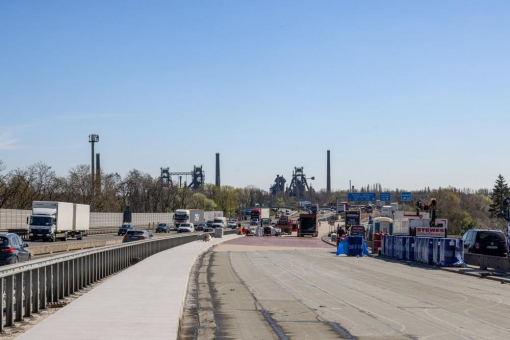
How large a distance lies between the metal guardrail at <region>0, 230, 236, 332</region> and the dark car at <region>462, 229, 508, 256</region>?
18942 mm

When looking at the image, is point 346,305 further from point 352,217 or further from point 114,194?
point 114,194

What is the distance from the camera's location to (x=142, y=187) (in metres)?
180

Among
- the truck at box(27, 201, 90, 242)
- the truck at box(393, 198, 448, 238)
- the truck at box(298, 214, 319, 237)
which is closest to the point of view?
the truck at box(393, 198, 448, 238)

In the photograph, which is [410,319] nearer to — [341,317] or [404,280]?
[341,317]

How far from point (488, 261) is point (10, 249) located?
21.9 metres

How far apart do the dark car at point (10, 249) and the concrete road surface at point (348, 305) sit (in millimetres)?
5900

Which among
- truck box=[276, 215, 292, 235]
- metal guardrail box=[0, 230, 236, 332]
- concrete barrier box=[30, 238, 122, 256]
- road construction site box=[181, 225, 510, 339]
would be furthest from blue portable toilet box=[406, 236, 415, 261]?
truck box=[276, 215, 292, 235]

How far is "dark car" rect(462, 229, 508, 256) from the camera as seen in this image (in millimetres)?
35781

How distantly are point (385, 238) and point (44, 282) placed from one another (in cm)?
3408

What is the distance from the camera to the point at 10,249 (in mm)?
21656

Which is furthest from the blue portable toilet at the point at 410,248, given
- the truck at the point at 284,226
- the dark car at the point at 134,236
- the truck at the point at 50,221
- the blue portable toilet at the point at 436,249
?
the truck at the point at 284,226

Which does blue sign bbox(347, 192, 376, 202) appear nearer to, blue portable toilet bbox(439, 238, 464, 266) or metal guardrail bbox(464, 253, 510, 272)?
metal guardrail bbox(464, 253, 510, 272)

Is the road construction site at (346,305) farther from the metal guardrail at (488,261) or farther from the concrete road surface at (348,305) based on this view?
the metal guardrail at (488,261)

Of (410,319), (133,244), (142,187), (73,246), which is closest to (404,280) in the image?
(410,319)
